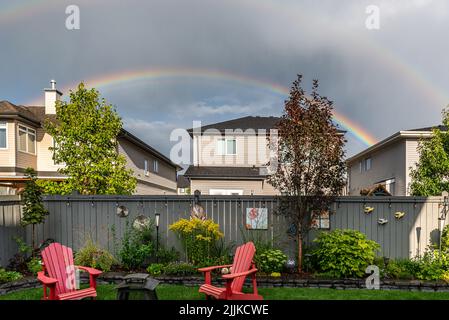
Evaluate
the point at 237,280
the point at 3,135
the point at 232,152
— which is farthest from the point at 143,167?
the point at 237,280

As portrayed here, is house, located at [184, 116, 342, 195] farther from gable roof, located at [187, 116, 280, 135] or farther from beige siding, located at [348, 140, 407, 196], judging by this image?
beige siding, located at [348, 140, 407, 196]

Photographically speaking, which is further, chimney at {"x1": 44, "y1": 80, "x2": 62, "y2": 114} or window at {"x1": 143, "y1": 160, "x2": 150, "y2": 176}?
window at {"x1": 143, "y1": 160, "x2": 150, "y2": 176}

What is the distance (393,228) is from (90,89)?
10608 millimetres

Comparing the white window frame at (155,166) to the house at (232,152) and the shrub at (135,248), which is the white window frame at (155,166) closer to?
the house at (232,152)

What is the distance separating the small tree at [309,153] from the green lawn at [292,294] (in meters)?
1.16

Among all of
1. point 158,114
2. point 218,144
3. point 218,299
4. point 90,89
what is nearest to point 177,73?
point 158,114

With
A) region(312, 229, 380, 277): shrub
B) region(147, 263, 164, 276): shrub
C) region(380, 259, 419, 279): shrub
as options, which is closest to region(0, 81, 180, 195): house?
region(147, 263, 164, 276): shrub

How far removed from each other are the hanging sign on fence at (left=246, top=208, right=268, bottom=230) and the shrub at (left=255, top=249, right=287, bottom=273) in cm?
111

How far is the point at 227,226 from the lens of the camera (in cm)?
766

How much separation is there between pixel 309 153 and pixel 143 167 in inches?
640

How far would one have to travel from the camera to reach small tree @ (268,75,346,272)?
635 cm

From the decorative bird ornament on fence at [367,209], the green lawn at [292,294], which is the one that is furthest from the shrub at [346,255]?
the decorative bird ornament on fence at [367,209]

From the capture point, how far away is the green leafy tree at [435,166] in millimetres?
10867

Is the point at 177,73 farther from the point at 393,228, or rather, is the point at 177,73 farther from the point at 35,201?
the point at 393,228
